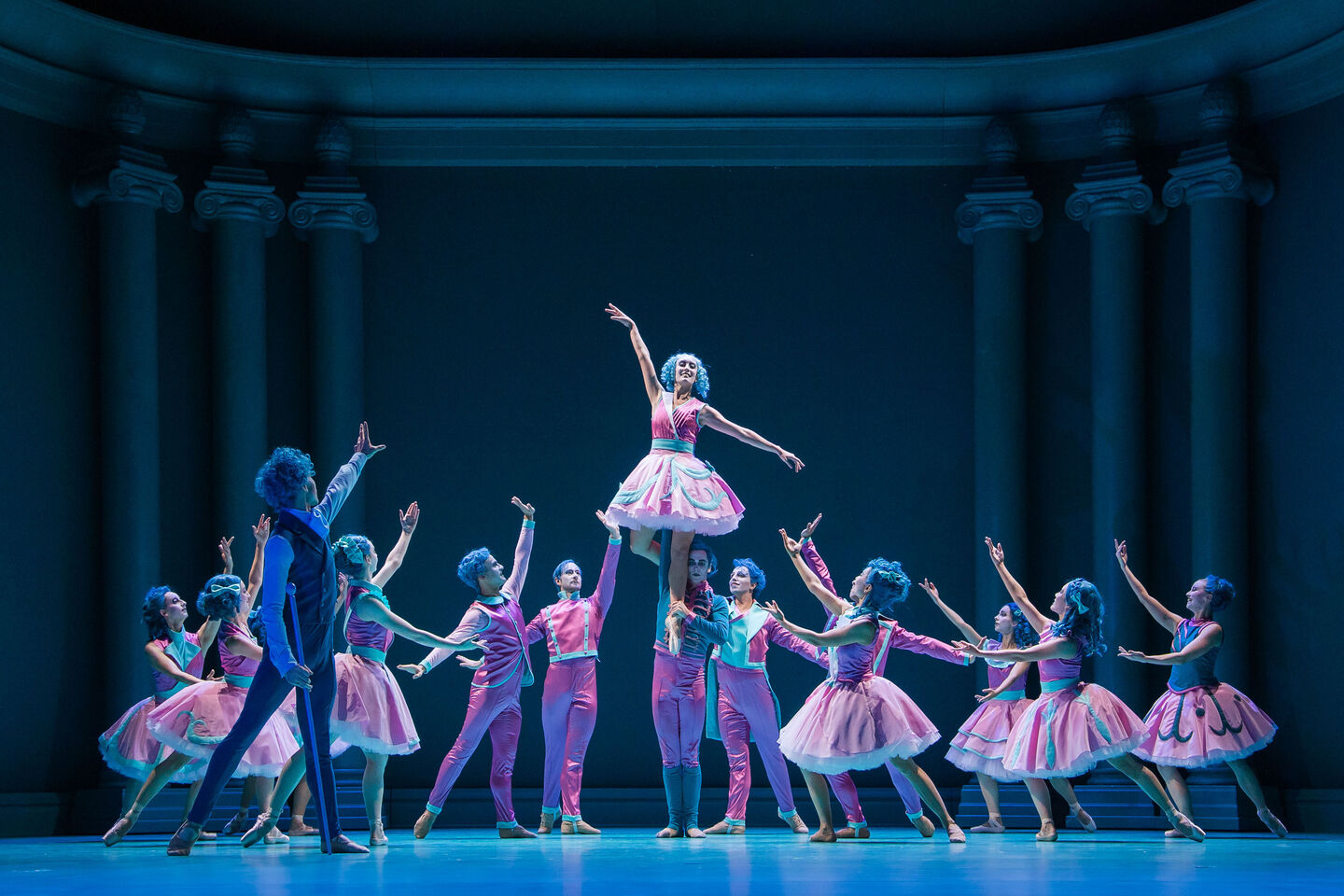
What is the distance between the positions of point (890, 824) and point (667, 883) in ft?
19.3

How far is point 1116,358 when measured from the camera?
10.4 m

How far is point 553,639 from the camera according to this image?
859 cm

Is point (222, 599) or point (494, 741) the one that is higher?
point (222, 599)

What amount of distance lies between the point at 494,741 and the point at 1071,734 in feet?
10.4

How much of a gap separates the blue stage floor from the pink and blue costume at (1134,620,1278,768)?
98 centimetres

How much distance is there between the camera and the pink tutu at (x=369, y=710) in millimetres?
7719

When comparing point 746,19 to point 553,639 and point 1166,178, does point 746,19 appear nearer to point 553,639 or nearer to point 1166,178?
point 1166,178

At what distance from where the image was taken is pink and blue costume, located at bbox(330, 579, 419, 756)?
772 centimetres

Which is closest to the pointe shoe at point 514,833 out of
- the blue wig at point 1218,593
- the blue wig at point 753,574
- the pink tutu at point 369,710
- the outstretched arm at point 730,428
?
the pink tutu at point 369,710

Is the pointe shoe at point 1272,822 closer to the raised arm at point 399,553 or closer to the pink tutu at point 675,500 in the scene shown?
the pink tutu at point 675,500

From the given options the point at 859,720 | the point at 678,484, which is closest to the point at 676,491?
the point at 678,484

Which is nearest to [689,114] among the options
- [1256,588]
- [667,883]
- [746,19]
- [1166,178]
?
[746,19]

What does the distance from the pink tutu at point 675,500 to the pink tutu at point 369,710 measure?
5.00 ft

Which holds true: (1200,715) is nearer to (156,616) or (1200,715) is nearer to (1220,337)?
(1220,337)
